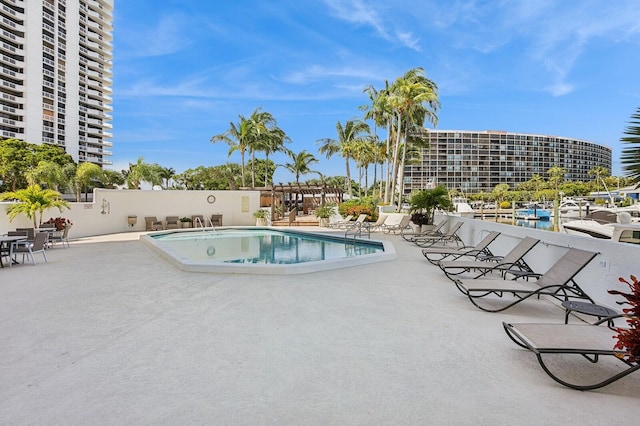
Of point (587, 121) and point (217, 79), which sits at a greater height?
point (217, 79)

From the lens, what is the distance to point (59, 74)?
62.2 m

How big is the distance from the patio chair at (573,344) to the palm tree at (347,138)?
31539 millimetres

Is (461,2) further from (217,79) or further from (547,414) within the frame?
(217,79)

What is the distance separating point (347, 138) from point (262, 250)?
25.1 metres

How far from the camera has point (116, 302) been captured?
5133 mm

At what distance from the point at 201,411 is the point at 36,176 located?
5239cm

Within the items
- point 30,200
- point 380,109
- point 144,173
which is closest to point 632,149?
point 30,200

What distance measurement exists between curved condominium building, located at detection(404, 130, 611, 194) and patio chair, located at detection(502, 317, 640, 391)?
11057cm

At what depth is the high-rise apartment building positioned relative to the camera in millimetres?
54656

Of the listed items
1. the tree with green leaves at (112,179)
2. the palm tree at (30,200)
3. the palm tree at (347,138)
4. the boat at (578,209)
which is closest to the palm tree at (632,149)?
the boat at (578,209)

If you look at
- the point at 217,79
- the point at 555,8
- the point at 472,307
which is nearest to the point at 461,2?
the point at 555,8

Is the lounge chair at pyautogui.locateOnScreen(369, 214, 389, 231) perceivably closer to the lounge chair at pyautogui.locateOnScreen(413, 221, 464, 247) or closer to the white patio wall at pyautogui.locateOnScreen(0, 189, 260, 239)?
the lounge chair at pyautogui.locateOnScreen(413, 221, 464, 247)

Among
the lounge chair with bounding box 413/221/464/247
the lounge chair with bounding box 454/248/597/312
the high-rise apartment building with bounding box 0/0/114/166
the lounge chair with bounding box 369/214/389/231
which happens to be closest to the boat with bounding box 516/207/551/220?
the lounge chair with bounding box 369/214/389/231

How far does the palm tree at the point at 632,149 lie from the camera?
4.73 meters
